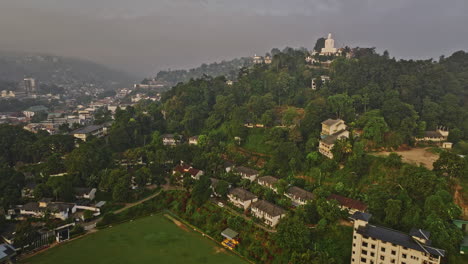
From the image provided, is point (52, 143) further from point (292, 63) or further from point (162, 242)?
point (292, 63)

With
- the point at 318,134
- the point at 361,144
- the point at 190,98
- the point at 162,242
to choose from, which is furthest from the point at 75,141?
the point at 361,144

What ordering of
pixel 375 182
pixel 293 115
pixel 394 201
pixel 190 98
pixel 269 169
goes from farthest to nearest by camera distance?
pixel 190 98, pixel 293 115, pixel 269 169, pixel 375 182, pixel 394 201

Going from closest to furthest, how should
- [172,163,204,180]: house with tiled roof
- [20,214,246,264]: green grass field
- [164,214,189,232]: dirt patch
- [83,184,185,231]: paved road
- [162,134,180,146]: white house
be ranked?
[20,214,246,264]: green grass field < [83,184,185,231]: paved road < [164,214,189,232]: dirt patch < [172,163,204,180]: house with tiled roof < [162,134,180,146]: white house

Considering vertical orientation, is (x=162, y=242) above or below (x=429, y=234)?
below

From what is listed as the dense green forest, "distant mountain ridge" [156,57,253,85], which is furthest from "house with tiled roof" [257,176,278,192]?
"distant mountain ridge" [156,57,253,85]

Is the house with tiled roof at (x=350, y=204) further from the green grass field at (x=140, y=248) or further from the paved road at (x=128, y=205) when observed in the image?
the paved road at (x=128, y=205)

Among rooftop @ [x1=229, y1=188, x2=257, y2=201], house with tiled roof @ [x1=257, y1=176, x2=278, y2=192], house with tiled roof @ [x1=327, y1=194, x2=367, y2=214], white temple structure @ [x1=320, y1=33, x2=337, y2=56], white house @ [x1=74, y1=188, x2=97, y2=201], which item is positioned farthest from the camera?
white temple structure @ [x1=320, y1=33, x2=337, y2=56]

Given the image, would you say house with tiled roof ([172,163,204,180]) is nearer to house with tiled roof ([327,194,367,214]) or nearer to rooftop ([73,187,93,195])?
rooftop ([73,187,93,195])
